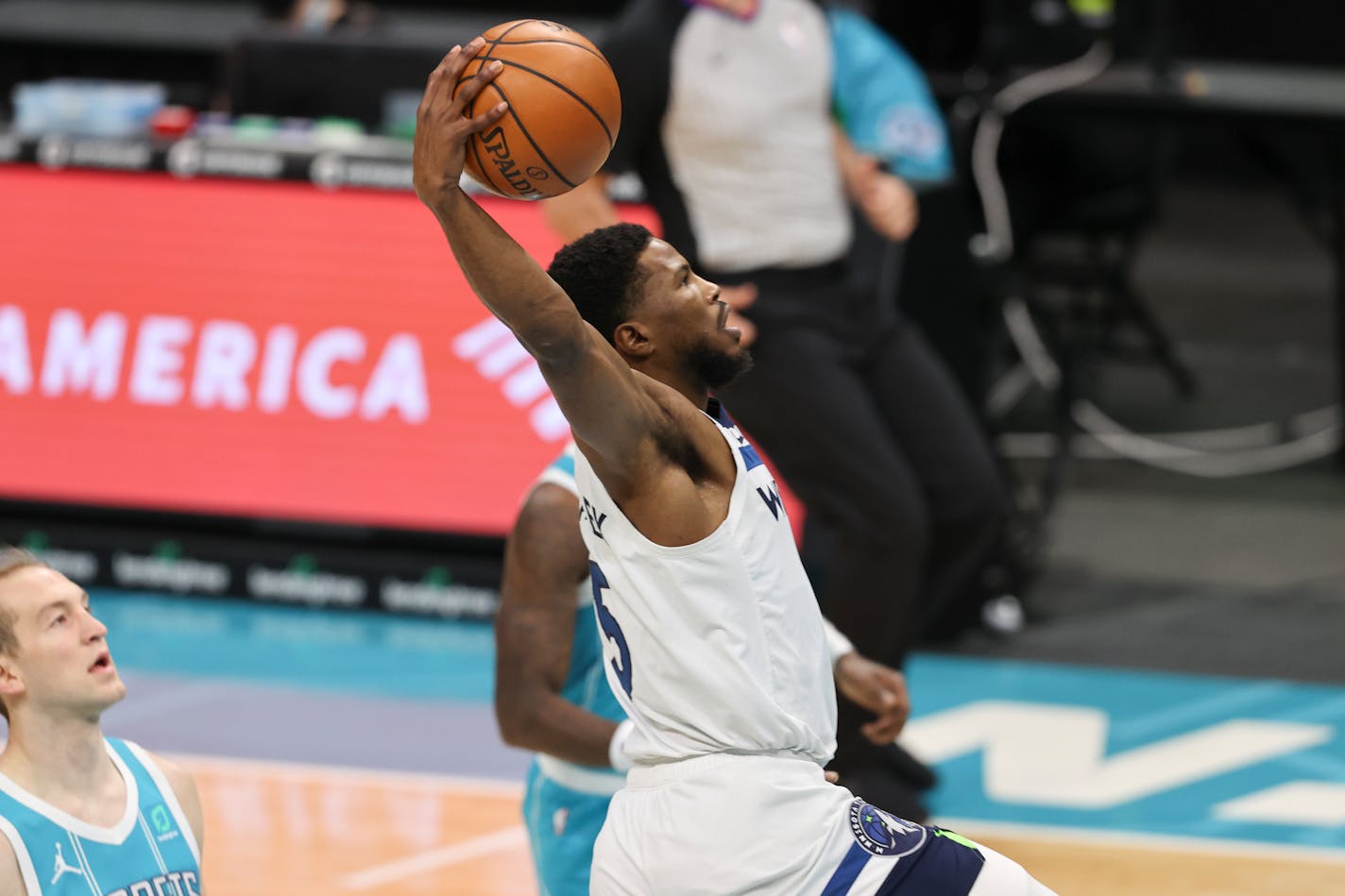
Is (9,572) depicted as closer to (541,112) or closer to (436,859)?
(541,112)

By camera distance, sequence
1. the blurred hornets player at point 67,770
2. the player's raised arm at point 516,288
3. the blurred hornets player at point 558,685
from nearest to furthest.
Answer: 1. the player's raised arm at point 516,288
2. the blurred hornets player at point 67,770
3. the blurred hornets player at point 558,685

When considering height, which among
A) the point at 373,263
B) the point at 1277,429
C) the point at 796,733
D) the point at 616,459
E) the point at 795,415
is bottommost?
the point at 1277,429

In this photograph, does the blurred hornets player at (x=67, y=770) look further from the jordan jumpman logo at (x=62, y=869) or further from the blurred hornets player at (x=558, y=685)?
the blurred hornets player at (x=558, y=685)

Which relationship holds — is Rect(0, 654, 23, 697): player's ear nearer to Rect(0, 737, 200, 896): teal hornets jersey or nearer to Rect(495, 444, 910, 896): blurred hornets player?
Rect(0, 737, 200, 896): teal hornets jersey

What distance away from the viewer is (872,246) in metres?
→ 7.03

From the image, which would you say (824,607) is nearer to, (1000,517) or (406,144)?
(1000,517)

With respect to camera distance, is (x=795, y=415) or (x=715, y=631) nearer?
(x=715, y=631)

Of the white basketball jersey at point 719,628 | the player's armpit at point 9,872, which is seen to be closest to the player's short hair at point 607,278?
the white basketball jersey at point 719,628

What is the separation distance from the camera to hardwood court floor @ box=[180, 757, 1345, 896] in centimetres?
516

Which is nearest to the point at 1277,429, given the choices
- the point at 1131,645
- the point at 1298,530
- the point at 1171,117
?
the point at 1298,530

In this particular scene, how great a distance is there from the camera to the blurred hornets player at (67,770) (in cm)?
310

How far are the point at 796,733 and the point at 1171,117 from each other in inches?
225

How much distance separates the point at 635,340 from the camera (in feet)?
9.96

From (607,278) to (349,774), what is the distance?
10.7ft
